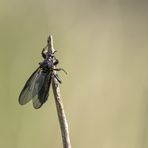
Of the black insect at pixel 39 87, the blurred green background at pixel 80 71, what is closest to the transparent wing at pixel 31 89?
the black insect at pixel 39 87

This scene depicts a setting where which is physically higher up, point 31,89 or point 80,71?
point 80,71

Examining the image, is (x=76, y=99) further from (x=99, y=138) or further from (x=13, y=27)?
(x=13, y=27)

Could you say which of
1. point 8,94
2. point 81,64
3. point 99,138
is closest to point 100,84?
point 81,64

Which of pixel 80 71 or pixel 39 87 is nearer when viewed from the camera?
pixel 39 87

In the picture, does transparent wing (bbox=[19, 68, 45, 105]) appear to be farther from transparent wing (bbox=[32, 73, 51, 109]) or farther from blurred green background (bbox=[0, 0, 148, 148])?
blurred green background (bbox=[0, 0, 148, 148])

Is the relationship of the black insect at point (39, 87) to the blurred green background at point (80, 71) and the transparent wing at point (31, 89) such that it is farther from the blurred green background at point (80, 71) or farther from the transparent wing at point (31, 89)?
the blurred green background at point (80, 71)

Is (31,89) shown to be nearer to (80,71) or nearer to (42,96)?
(42,96)

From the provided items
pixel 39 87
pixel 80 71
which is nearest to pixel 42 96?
pixel 39 87

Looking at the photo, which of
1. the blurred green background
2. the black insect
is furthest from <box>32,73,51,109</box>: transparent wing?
the blurred green background
